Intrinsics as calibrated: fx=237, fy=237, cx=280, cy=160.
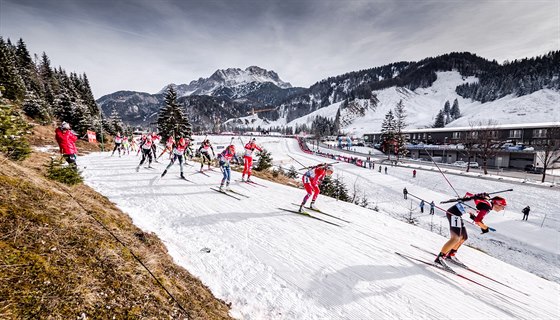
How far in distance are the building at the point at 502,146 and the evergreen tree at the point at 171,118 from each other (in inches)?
1824

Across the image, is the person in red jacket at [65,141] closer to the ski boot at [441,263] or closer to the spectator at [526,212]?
the ski boot at [441,263]

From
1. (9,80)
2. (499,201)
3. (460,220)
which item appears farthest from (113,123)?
(499,201)

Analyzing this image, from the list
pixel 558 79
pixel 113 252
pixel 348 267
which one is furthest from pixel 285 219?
pixel 558 79

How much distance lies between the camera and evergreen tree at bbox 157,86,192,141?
36.9 metres

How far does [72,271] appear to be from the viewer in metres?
2.97

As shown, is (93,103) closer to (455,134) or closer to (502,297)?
(502,297)

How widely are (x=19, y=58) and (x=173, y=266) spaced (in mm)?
87069

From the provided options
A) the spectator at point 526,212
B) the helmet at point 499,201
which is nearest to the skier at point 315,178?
the helmet at point 499,201

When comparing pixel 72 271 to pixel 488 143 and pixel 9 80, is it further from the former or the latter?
pixel 488 143

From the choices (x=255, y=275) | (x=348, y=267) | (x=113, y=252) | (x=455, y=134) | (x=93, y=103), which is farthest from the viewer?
(x=455, y=134)

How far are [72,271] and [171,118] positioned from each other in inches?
1484

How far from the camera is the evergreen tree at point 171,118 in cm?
3685

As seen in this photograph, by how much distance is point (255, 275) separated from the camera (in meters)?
5.44

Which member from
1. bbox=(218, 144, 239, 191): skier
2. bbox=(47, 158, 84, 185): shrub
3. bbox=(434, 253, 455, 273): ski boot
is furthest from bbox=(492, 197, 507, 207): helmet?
bbox=(47, 158, 84, 185): shrub
